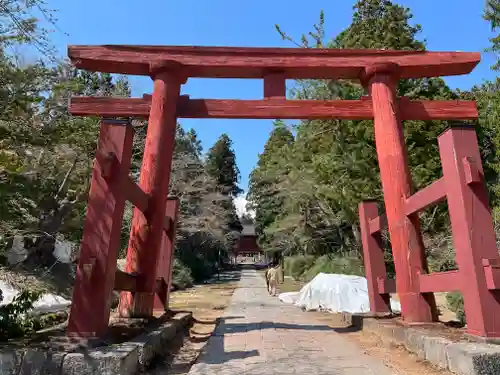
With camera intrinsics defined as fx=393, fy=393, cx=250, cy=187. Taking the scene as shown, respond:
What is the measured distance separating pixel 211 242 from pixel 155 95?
25.2 m

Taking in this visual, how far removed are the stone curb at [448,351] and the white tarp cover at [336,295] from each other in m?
7.02

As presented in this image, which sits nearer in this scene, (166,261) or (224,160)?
A: (166,261)

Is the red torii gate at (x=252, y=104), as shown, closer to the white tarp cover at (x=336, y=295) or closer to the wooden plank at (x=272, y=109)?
the wooden plank at (x=272, y=109)

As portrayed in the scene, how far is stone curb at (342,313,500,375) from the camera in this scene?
3.15 m

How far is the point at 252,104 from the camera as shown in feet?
21.7

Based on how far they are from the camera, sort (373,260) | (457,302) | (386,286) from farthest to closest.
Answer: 1. (457,302)
2. (373,260)
3. (386,286)

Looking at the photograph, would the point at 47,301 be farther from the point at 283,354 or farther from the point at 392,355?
the point at 392,355

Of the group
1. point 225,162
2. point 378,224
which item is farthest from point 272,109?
point 225,162

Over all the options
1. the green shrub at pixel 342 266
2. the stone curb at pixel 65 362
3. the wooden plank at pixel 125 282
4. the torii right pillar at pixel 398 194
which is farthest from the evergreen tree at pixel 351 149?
the stone curb at pixel 65 362

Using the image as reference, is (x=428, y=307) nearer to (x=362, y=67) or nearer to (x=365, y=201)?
(x=365, y=201)

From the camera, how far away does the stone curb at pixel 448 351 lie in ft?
10.3

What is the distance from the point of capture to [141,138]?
17844 mm

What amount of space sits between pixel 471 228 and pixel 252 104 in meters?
3.90

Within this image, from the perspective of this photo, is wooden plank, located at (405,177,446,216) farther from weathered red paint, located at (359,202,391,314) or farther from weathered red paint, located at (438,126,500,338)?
weathered red paint, located at (359,202,391,314)
